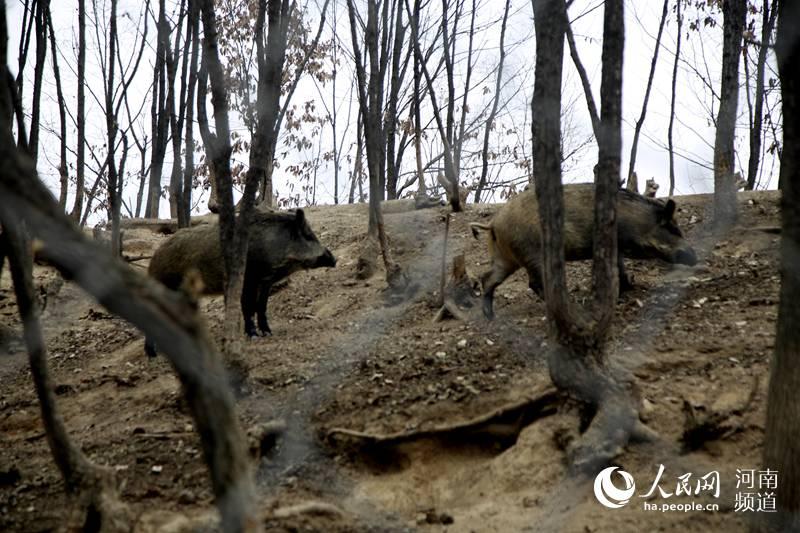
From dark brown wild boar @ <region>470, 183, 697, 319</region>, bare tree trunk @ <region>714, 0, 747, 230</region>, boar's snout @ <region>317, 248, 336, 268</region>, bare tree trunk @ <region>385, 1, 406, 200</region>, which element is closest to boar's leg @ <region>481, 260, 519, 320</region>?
dark brown wild boar @ <region>470, 183, 697, 319</region>

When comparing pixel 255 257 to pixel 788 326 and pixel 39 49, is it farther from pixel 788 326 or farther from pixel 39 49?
pixel 788 326

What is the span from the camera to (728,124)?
7.88 m

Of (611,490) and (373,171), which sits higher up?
(373,171)

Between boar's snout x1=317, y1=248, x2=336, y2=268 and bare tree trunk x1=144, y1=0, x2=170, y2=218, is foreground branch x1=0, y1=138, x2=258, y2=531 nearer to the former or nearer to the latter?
boar's snout x1=317, y1=248, x2=336, y2=268

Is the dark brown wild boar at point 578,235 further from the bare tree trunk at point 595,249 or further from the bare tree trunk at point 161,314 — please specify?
the bare tree trunk at point 161,314

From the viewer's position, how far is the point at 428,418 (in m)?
4.12

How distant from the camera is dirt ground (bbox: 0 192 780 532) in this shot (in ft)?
11.0

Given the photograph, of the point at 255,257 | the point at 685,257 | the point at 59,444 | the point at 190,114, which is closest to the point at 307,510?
the point at 59,444

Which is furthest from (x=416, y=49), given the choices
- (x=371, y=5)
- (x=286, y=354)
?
(x=286, y=354)

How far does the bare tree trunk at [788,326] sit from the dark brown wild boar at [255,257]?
4613 mm

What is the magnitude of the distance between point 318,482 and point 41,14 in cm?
570

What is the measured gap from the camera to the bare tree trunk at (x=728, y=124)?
7762 millimetres

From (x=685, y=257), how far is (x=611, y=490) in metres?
3.87

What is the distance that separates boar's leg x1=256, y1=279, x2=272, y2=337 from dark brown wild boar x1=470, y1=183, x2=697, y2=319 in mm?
1871
